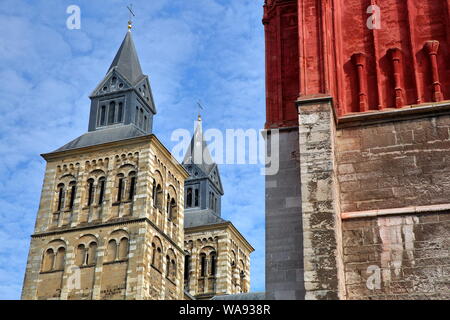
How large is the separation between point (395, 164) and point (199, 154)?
47.8m

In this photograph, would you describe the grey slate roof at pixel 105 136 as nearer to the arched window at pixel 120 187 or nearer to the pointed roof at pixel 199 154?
the arched window at pixel 120 187

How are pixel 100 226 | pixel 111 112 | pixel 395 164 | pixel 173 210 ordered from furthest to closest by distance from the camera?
pixel 111 112 < pixel 173 210 < pixel 100 226 < pixel 395 164

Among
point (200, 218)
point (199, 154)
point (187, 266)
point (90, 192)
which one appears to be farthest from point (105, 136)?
point (199, 154)

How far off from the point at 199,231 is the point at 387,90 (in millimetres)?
41437

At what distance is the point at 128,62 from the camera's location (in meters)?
48.2

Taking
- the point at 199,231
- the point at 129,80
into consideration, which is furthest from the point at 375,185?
the point at 199,231

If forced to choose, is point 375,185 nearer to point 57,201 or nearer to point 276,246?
point 276,246

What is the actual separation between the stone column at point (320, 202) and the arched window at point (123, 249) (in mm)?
27618

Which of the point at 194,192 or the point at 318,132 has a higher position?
the point at 194,192

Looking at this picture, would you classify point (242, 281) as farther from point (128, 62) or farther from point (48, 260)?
point (48, 260)

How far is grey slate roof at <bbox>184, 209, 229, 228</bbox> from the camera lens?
54.4 meters

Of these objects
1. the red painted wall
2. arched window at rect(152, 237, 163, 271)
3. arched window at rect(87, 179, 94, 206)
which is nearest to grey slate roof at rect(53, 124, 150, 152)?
arched window at rect(87, 179, 94, 206)

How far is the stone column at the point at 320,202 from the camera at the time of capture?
37.5 feet
